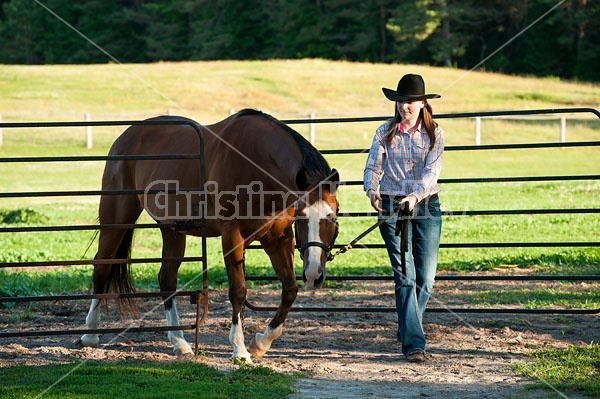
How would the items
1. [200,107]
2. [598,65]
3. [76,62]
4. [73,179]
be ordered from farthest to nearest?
[76,62]
[598,65]
[200,107]
[73,179]

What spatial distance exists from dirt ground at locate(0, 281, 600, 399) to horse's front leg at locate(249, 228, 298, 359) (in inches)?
5.4

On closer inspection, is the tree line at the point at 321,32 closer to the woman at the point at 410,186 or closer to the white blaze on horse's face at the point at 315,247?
the woman at the point at 410,186

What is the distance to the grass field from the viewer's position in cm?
1016

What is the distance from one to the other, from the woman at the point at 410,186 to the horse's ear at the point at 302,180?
2.01 feet

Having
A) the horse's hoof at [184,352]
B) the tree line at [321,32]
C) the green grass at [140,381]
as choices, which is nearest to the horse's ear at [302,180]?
the green grass at [140,381]

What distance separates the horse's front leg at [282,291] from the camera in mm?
6145

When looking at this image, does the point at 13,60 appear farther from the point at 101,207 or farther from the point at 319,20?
the point at 101,207

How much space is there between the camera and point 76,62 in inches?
2362

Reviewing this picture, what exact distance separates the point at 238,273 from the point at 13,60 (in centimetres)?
6097

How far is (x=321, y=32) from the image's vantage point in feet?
186

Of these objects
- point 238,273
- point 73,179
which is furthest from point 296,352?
point 73,179

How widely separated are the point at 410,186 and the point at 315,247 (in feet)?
3.30

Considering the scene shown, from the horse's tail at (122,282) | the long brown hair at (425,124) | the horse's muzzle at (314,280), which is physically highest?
the long brown hair at (425,124)

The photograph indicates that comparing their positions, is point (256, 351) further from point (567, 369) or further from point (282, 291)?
point (567, 369)
